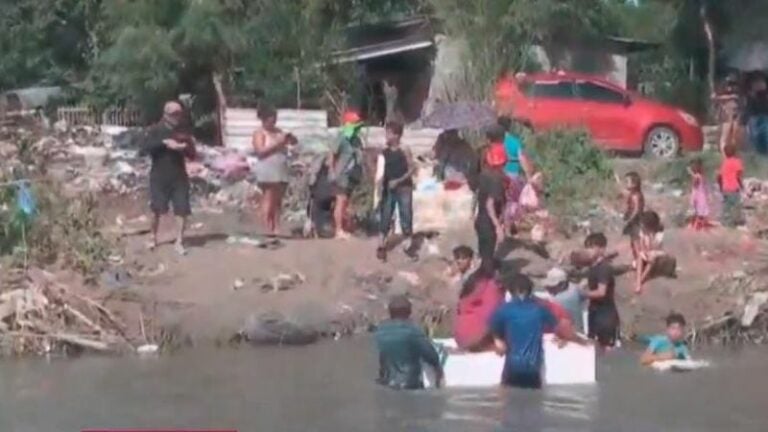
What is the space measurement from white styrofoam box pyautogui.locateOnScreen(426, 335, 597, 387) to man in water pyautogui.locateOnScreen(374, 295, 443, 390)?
0.12 meters

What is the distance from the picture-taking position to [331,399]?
49.9ft

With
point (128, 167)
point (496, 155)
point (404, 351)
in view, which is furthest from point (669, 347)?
point (128, 167)

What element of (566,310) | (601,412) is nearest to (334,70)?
(566,310)

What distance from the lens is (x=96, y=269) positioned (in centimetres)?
1942

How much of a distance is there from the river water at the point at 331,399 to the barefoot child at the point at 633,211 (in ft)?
9.51

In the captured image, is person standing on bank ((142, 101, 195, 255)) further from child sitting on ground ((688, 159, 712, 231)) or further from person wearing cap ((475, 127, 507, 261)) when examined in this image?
child sitting on ground ((688, 159, 712, 231))

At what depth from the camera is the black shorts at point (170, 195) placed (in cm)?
2003

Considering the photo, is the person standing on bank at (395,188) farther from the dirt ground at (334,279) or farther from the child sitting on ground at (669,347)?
the child sitting on ground at (669,347)

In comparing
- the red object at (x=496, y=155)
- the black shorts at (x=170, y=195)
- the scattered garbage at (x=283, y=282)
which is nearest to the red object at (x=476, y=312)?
the scattered garbage at (x=283, y=282)

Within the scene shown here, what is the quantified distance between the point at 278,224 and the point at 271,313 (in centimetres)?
329

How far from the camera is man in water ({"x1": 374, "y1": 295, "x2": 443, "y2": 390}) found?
14.7m

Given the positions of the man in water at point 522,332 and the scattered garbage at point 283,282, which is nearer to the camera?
the man in water at point 522,332

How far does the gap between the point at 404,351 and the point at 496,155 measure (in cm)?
642

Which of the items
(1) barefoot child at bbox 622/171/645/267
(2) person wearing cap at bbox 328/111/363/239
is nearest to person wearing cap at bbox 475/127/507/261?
(1) barefoot child at bbox 622/171/645/267
